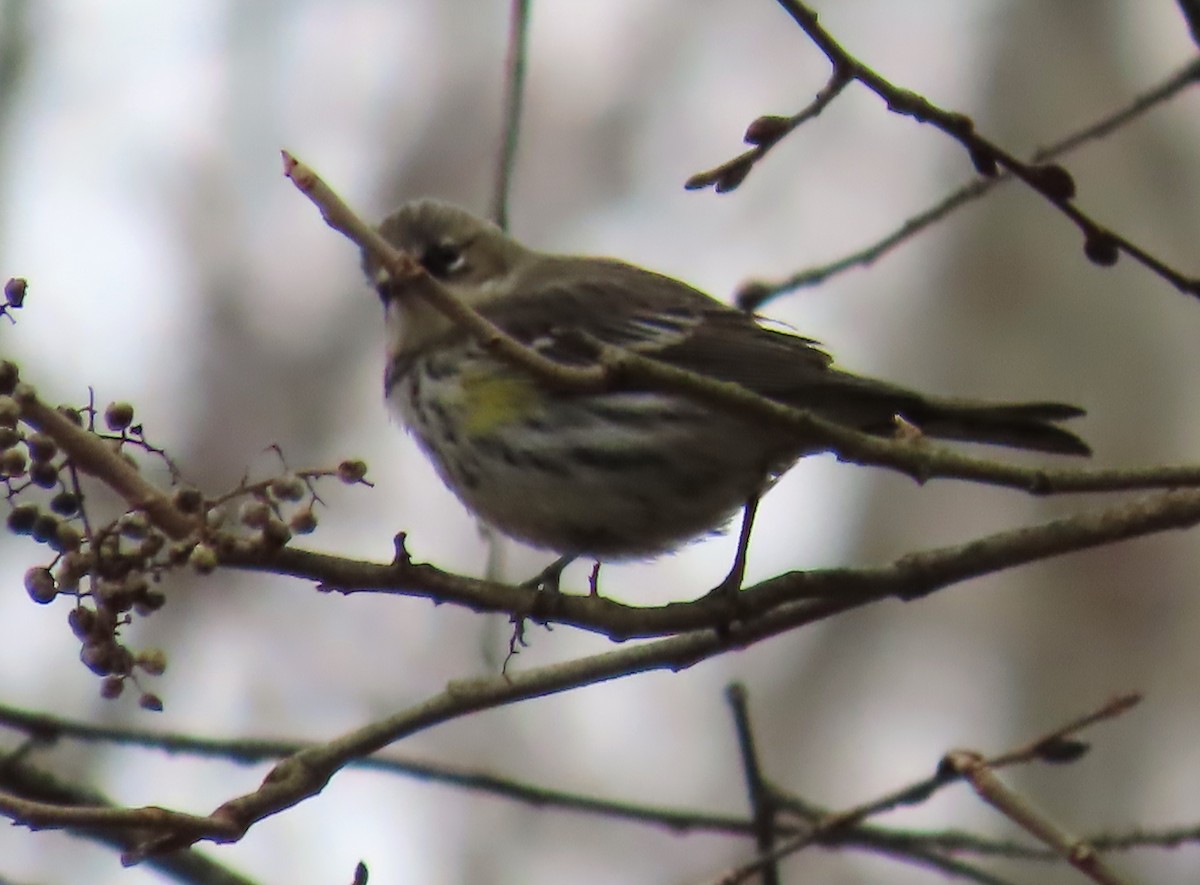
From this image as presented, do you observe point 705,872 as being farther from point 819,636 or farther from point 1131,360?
point 1131,360

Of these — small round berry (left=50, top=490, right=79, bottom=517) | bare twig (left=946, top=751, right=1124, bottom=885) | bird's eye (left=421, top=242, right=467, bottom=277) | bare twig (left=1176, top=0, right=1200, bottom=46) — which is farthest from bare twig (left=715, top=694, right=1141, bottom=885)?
bird's eye (left=421, top=242, right=467, bottom=277)

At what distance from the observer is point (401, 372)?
4.30 m

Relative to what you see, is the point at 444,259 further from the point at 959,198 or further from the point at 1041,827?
the point at 1041,827

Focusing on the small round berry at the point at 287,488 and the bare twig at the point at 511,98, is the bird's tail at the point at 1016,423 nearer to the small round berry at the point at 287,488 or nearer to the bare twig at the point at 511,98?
the bare twig at the point at 511,98

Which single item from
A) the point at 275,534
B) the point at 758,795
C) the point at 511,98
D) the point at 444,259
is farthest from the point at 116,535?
the point at 444,259

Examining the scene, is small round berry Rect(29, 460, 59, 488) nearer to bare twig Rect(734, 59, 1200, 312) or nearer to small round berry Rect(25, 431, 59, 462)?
small round berry Rect(25, 431, 59, 462)

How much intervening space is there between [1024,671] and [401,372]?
561 cm

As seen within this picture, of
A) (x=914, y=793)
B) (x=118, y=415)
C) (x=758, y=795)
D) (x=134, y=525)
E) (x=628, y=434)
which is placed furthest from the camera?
(x=628, y=434)

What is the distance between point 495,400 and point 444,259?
1.17 meters

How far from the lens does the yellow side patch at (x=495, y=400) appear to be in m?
3.76

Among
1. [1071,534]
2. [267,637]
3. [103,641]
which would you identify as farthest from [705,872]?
[103,641]

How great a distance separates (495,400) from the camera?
3812 mm

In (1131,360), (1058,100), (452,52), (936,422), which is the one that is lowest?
(936,422)

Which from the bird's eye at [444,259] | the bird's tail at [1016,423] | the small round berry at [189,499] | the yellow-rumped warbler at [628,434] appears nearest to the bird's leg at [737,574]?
the yellow-rumped warbler at [628,434]
